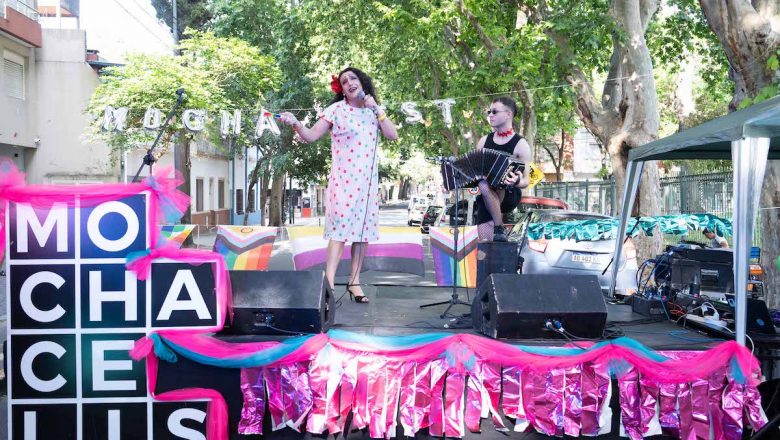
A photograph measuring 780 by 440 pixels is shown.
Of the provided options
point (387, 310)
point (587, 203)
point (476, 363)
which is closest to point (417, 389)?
point (476, 363)

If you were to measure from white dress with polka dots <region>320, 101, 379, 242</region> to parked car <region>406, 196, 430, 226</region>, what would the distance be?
3712cm

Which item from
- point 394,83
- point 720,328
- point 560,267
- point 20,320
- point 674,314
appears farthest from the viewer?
point 394,83

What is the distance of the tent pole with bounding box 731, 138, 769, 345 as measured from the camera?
401 centimetres

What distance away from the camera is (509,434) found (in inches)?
160

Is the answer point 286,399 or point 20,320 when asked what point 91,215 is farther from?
point 286,399

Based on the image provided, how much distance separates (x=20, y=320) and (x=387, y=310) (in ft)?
7.90

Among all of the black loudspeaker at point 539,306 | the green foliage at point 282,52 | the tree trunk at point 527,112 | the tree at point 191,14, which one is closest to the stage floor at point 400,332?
the black loudspeaker at point 539,306

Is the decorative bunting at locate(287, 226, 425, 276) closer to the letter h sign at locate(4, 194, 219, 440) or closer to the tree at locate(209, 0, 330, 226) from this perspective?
the letter h sign at locate(4, 194, 219, 440)

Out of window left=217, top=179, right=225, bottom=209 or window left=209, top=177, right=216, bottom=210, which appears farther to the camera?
window left=217, top=179, right=225, bottom=209

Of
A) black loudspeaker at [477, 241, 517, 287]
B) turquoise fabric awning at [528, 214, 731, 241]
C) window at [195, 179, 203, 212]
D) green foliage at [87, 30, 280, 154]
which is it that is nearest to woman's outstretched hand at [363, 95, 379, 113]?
black loudspeaker at [477, 241, 517, 287]

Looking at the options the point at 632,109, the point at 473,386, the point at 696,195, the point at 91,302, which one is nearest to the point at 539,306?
the point at 473,386

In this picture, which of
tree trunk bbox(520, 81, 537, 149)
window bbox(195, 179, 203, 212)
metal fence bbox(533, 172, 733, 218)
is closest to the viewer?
metal fence bbox(533, 172, 733, 218)

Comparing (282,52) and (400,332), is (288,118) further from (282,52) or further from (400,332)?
(282,52)

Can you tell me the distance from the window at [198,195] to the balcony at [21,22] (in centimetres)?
1478
